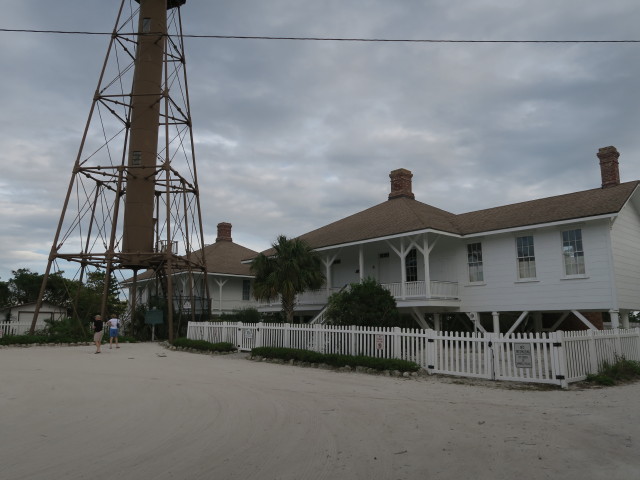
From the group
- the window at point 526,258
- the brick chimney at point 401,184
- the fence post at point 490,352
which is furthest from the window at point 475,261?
the fence post at point 490,352

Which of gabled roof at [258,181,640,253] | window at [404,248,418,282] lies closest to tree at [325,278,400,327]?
gabled roof at [258,181,640,253]

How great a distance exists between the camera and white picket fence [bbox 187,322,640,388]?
39.4ft

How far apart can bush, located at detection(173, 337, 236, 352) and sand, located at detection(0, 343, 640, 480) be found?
7005 millimetres

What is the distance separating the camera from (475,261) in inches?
835

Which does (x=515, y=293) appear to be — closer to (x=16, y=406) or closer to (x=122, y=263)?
(x=16, y=406)

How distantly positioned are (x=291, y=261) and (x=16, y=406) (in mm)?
13168

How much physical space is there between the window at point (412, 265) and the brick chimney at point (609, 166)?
7.90 metres

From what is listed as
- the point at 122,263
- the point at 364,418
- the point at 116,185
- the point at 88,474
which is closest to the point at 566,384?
the point at 364,418

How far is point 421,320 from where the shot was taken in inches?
814

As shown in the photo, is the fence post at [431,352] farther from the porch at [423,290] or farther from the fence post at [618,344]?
the porch at [423,290]

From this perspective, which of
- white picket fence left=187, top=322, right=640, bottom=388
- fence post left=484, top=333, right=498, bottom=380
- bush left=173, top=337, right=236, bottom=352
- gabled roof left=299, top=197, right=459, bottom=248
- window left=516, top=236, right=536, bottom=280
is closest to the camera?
white picket fence left=187, top=322, right=640, bottom=388

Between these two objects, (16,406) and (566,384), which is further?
(566,384)

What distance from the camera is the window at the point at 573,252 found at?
18.4 meters

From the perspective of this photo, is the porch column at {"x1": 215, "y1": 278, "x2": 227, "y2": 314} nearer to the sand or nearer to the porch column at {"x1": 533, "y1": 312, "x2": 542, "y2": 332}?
the porch column at {"x1": 533, "y1": 312, "x2": 542, "y2": 332}
